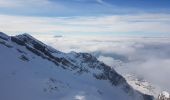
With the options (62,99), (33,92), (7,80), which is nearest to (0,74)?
(7,80)

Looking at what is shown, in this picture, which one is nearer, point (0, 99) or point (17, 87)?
point (0, 99)

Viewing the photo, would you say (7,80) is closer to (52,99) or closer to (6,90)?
(6,90)

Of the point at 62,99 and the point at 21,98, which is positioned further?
the point at 62,99

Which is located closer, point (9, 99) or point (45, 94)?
point (9, 99)

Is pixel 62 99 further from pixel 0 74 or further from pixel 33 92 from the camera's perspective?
pixel 0 74

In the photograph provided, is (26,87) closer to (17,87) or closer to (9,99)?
(17,87)

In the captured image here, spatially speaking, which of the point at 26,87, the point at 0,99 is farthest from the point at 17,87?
the point at 0,99

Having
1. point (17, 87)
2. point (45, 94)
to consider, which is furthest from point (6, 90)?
point (45, 94)
